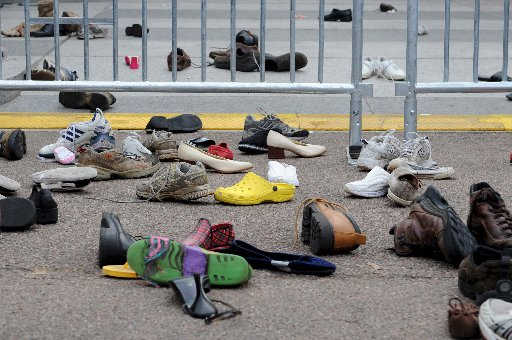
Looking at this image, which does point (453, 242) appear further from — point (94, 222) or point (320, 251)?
point (94, 222)

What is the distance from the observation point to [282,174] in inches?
225

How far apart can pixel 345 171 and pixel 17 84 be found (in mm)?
2137

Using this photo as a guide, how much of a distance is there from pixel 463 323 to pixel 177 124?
13.3 ft

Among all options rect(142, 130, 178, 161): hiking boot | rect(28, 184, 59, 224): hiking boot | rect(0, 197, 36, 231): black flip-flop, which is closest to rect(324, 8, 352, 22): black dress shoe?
rect(142, 130, 178, 161): hiking boot

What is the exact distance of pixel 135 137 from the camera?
6211mm

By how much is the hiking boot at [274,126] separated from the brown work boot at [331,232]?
2.12 metres

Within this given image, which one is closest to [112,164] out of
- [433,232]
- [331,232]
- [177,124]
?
[177,124]

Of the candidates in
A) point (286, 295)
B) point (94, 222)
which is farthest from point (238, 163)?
point (286, 295)

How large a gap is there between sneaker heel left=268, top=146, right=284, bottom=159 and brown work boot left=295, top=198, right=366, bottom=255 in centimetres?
198

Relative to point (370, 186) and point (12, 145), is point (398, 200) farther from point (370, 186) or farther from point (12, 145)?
point (12, 145)

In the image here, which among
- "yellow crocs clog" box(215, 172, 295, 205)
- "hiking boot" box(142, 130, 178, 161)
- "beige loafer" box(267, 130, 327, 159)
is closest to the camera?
"yellow crocs clog" box(215, 172, 295, 205)

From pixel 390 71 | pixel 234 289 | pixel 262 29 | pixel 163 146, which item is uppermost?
pixel 262 29

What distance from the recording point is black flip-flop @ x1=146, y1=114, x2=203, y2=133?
7191mm

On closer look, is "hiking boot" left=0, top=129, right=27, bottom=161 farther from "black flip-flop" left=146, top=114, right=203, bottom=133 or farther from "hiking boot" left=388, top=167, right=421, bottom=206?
"hiking boot" left=388, top=167, right=421, bottom=206
